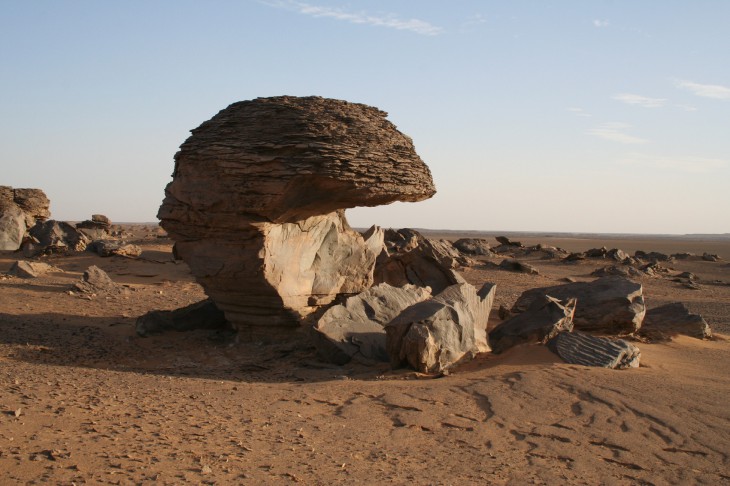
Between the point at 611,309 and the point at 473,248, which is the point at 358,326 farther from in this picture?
the point at 473,248

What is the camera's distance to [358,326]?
916 cm

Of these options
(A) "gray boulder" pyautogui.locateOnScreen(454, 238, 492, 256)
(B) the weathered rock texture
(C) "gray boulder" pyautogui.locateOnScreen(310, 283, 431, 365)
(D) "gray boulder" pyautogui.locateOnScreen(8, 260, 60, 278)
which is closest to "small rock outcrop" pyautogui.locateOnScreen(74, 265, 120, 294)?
(D) "gray boulder" pyautogui.locateOnScreen(8, 260, 60, 278)

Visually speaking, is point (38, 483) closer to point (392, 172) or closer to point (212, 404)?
point (212, 404)

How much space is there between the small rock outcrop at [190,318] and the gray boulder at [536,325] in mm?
4474

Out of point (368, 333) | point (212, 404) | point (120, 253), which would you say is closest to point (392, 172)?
point (368, 333)

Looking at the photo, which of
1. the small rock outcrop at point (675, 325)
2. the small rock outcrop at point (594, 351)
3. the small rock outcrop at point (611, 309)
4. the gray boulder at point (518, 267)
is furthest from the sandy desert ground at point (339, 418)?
the gray boulder at point (518, 267)

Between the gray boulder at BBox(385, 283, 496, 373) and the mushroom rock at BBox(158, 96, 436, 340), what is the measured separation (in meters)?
1.74

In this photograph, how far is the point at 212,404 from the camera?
6.23 meters

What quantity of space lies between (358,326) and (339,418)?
324cm

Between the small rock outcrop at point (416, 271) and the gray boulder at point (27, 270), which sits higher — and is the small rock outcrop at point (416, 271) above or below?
above

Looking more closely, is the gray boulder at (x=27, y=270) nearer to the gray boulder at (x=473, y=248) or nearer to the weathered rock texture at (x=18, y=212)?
the weathered rock texture at (x=18, y=212)

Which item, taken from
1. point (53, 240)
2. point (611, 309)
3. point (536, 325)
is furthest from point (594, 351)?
point (53, 240)

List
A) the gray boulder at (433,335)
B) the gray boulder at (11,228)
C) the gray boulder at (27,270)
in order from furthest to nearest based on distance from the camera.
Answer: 1. the gray boulder at (11,228)
2. the gray boulder at (27,270)
3. the gray boulder at (433,335)

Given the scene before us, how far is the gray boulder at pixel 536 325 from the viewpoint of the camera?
30.3 ft
